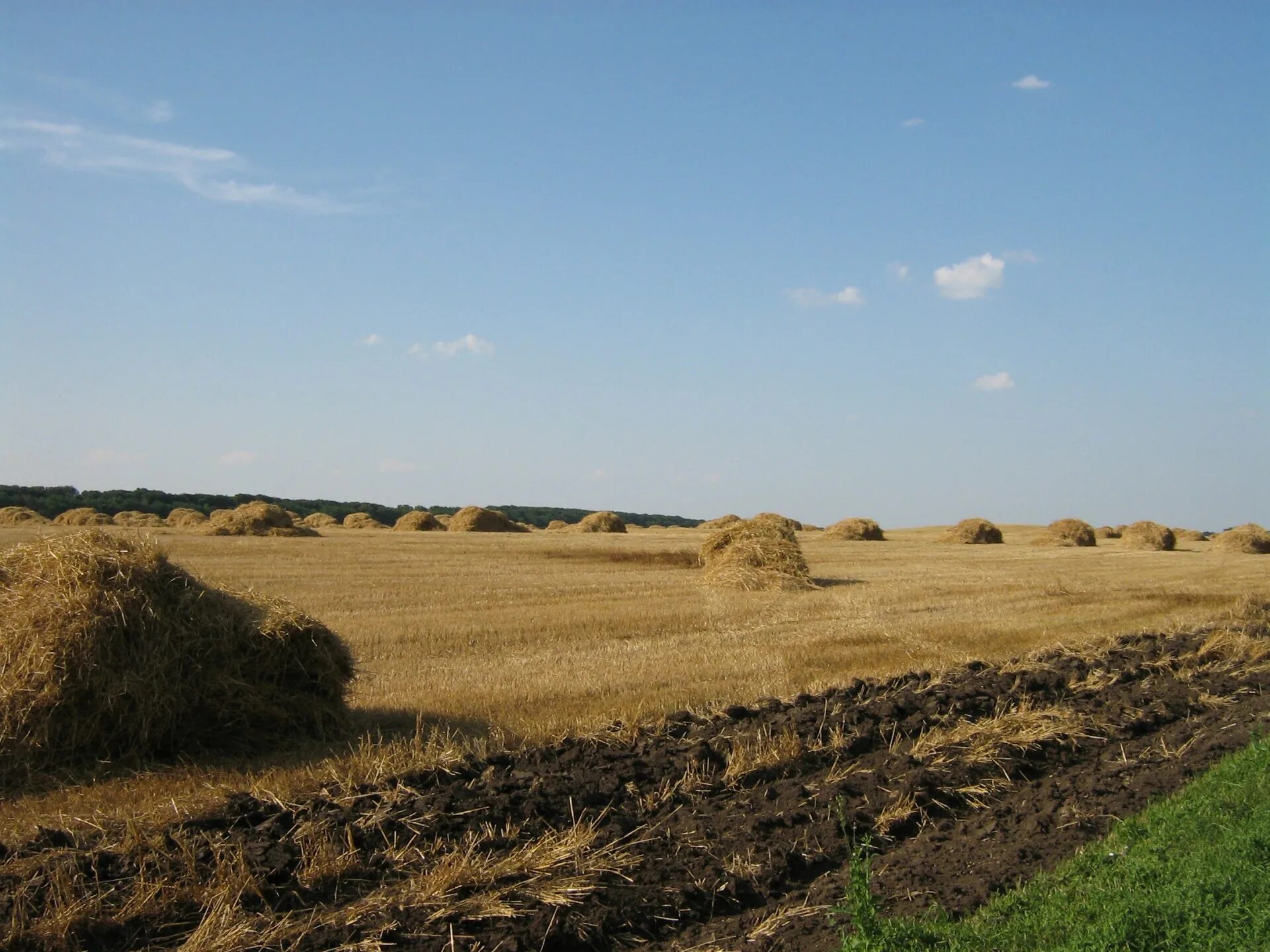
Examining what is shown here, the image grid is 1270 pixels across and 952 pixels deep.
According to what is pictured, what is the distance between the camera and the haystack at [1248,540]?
3859 centimetres

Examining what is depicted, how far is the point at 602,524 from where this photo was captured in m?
43.5

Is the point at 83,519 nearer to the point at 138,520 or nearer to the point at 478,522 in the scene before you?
the point at 138,520

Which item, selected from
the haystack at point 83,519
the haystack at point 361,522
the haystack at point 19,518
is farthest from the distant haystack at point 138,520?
the haystack at point 361,522

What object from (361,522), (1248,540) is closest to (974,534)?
(1248,540)

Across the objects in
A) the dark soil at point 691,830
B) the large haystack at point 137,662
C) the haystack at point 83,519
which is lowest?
the dark soil at point 691,830

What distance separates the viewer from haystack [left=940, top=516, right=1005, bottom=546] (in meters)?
39.3

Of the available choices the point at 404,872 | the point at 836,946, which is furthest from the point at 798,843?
the point at 404,872

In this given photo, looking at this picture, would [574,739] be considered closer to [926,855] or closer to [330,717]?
[330,717]

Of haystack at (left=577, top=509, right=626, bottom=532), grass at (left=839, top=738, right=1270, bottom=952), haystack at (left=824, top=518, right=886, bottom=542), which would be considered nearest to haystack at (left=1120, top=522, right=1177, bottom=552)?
haystack at (left=824, top=518, right=886, bottom=542)

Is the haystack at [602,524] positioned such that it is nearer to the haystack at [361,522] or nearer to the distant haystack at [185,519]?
the haystack at [361,522]

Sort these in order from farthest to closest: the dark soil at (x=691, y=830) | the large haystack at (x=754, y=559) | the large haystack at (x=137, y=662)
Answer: the large haystack at (x=754, y=559), the large haystack at (x=137, y=662), the dark soil at (x=691, y=830)

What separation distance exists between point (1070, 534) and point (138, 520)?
109 feet

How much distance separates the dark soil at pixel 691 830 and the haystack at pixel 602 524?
34263mm

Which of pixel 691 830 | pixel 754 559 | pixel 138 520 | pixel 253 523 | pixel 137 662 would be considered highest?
pixel 253 523
